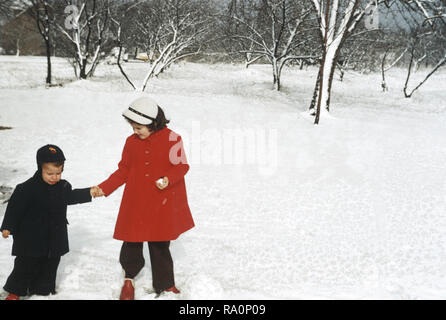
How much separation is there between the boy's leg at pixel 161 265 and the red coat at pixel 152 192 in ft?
0.45

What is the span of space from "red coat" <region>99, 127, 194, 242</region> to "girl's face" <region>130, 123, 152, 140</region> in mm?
27

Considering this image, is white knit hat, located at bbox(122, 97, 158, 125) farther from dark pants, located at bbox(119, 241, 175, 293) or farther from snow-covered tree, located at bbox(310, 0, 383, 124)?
snow-covered tree, located at bbox(310, 0, 383, 124)

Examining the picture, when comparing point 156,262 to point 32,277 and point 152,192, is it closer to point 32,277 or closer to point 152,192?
point 152,192

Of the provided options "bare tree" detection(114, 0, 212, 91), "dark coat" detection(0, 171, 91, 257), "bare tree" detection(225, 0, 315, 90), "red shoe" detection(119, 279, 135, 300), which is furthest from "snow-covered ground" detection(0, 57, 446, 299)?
"bare tree" detection(225, 0, 315, 90)

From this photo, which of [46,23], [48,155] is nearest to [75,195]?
[48,155]

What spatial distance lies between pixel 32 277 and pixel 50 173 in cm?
81

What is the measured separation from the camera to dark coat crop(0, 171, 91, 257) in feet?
8.78

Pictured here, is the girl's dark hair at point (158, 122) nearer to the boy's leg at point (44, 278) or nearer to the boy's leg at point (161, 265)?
the boy's leg at point (161, 265)

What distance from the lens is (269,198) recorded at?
5.84 metres

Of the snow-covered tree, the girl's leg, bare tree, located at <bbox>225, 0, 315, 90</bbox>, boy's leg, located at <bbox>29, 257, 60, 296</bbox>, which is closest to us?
boy's leg, located at <bbox>29, 257, 60, 296</bbox>

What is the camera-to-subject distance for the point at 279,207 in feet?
18.0

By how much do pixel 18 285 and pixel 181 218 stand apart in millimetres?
1252
